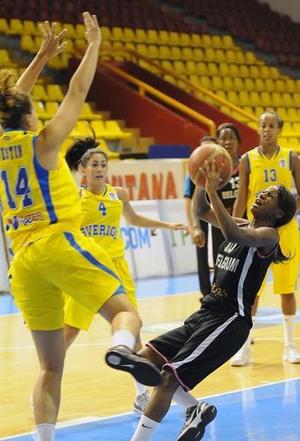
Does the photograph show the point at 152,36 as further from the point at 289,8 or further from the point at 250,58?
the point at 289,8

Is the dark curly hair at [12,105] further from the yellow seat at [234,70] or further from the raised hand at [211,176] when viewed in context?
the yellow seat at [234,70]

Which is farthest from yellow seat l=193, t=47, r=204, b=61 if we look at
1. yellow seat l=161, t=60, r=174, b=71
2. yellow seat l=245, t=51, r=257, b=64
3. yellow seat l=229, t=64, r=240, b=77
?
yellow seat l=245, t=51, r=257, b=64

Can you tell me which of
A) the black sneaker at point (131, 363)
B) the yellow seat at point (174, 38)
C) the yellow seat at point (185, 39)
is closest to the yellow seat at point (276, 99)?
the yellow seat at point (185, 39)

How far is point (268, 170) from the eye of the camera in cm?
795

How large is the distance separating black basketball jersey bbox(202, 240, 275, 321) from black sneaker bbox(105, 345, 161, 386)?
1.21 m

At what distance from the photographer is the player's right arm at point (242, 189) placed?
25.8ft

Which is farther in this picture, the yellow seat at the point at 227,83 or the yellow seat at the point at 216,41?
the yellow seat at the point at 216,41

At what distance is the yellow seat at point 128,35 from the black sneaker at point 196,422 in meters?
17.4

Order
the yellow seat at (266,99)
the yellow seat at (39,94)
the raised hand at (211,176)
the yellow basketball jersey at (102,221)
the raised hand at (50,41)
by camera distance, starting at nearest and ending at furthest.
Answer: the raised hand at (211,176)
the raised hand at (50,41)
the yellow basketball jersey at (102,221)
the yellow seat at (39,94)
the yellow seat at (266,99)

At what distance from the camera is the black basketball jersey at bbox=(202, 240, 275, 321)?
5105mm

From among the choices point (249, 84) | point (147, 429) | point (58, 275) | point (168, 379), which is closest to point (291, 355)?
point (168, 379)

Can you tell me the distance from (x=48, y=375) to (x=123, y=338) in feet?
2.12

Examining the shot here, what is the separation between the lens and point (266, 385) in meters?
6.67

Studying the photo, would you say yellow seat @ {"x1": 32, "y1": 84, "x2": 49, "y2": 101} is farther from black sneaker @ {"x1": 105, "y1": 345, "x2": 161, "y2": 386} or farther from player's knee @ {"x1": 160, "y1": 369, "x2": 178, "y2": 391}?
black sneaker @ {"x1": 105, "y1": 345, "x2": 161, "y2": 386}
